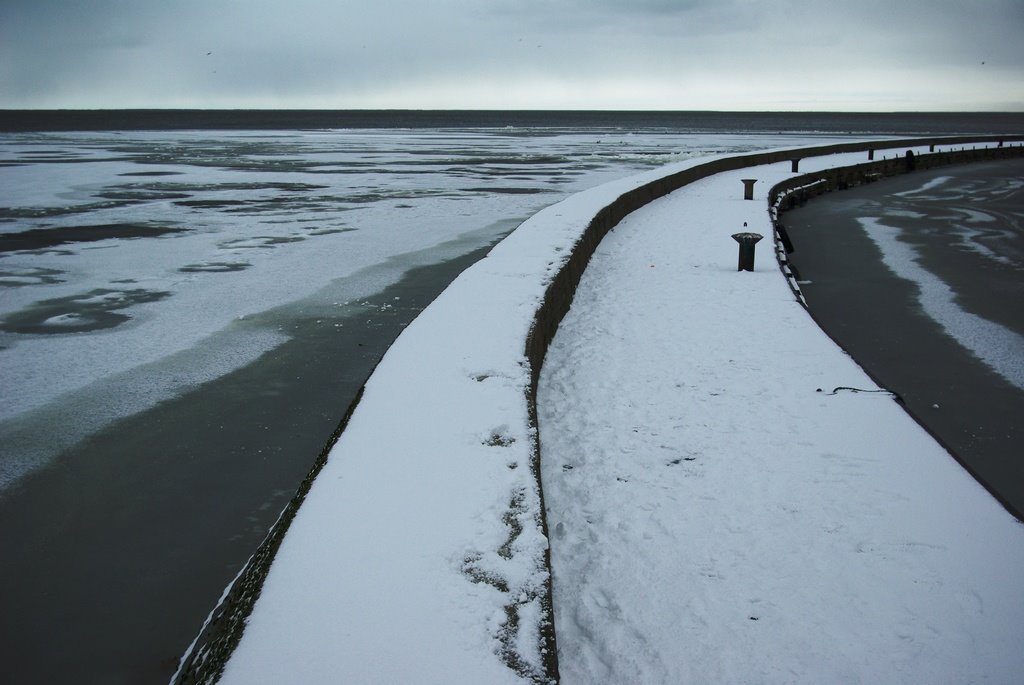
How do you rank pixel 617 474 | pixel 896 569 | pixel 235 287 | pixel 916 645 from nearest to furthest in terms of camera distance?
1. pixel 916 645
2. pixel 896 569
3. pixel 617 474
4. pixel 235 287

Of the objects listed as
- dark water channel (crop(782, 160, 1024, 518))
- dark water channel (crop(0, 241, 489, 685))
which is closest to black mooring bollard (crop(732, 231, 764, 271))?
dark water channel (crop(782, 160, 1024, 518))

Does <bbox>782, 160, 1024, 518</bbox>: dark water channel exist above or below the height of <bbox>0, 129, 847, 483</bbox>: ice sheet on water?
below

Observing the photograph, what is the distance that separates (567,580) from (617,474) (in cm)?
102

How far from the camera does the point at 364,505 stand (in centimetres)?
314

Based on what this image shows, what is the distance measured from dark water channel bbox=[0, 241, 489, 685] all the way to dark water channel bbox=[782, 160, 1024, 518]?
382 centimetres

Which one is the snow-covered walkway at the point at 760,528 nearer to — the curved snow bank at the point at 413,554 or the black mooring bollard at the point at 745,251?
the curved snow bank at the point at 413,554

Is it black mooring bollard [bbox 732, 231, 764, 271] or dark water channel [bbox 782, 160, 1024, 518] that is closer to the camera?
dark water channel [bbox 782, 160, 1024, 518]

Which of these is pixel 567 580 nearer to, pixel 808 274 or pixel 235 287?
pixel 235 287

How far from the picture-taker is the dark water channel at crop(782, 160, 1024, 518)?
534 cm

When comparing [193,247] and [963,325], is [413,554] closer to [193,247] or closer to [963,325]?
[963,325]

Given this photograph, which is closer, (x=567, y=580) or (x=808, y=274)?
(x=567, y=580)

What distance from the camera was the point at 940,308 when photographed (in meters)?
8.72

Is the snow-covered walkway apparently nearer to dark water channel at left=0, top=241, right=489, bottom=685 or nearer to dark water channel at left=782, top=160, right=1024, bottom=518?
dark water channel at left=782, top=160, right=1024, bottom=518

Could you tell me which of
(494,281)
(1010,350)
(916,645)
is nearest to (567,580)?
(916,645)
